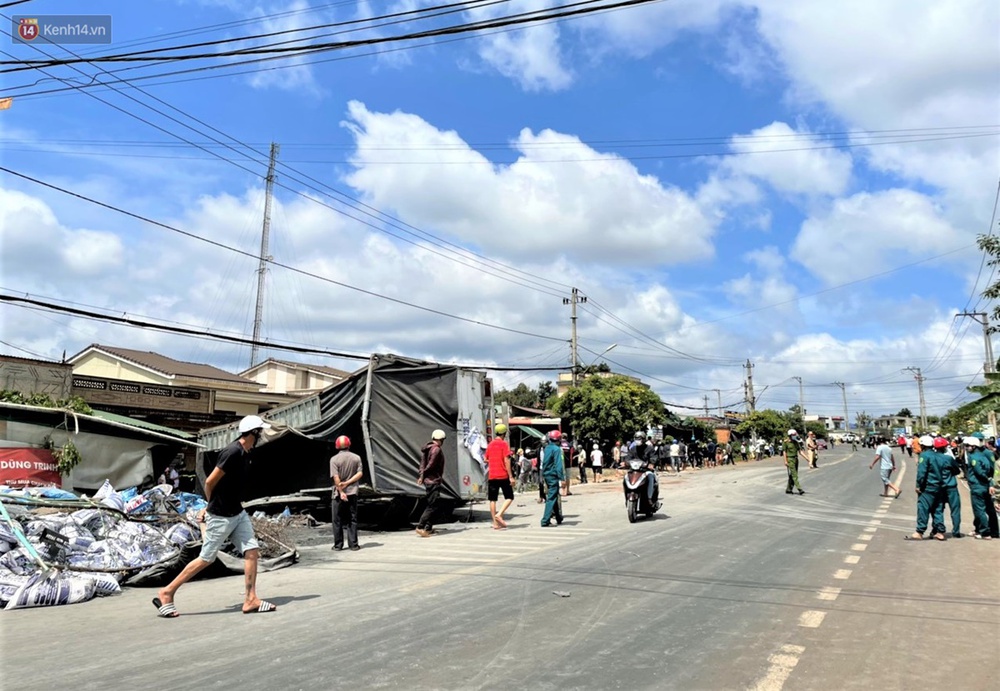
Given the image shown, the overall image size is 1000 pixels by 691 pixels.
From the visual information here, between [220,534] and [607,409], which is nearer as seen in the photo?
[220,534]

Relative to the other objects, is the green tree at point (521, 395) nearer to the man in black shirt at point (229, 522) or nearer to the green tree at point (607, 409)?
the green tree at point (607, 409)

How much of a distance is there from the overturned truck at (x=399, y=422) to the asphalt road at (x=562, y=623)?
269 centimetres

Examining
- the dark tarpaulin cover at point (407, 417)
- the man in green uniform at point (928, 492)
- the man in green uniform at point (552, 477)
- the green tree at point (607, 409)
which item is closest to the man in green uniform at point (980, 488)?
the man in green uniform at point (928, 492)

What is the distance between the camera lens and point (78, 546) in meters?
8.19

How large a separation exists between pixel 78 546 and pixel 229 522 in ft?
9.37

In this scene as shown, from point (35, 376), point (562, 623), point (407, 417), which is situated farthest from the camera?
point (35, 376)

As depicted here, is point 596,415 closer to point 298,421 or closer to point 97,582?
point 298,421

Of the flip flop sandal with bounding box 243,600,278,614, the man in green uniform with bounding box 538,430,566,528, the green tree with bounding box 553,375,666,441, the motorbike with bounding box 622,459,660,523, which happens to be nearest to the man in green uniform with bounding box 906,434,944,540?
the motorbike with bounding box 622,459,660,523

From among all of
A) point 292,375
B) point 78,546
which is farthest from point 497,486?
point 292,375

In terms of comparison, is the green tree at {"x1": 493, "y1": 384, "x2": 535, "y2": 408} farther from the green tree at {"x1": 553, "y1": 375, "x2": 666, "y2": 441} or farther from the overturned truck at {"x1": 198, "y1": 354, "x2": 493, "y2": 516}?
the overturned truck at {"x1": 198, "y1": 354, "x2": 493, "y2": 516}

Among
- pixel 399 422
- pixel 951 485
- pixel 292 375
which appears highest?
pixel 292 375

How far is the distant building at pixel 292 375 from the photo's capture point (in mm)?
43812

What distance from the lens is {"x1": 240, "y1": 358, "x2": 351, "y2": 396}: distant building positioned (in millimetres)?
43812

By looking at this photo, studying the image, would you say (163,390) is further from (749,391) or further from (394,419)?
(749,391)
